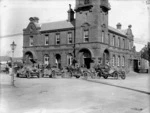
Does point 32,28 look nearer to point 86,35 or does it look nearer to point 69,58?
point 69,58

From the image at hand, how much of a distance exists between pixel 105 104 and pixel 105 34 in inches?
868

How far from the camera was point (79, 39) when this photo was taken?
2947 cm

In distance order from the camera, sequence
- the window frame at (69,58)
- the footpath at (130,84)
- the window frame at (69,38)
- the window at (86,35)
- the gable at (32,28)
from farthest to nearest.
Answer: the gable at (32,28) < the window frame at (69,38) < the window frame at (69,58) < the window at (86,35) < the footpath at (130,84)

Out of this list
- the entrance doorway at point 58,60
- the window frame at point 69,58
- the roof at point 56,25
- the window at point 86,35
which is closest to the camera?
the window at point 86,35

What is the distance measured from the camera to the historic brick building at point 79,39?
28141mm

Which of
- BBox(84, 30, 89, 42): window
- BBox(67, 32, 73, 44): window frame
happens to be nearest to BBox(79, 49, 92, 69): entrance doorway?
BBox(84, 30, 89, 42): window

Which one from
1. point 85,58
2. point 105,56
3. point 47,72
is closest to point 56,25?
point 85,58

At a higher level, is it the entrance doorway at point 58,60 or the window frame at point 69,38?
the window frame at point 69,38

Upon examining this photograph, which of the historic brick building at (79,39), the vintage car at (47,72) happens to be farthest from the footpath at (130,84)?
the historic brick building at (79,39)

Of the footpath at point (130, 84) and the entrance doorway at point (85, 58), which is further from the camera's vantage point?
the entrance doorway at point (85, 58)

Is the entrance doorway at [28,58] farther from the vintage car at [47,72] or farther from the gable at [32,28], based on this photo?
the vintage car at [47,72]

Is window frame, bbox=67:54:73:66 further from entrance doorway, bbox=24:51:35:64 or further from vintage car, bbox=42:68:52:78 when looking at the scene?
vintage car, bbox=42:68:52:78

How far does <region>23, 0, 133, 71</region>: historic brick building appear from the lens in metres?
28.1

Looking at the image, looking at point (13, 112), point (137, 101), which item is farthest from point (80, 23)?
point (13, 112)
